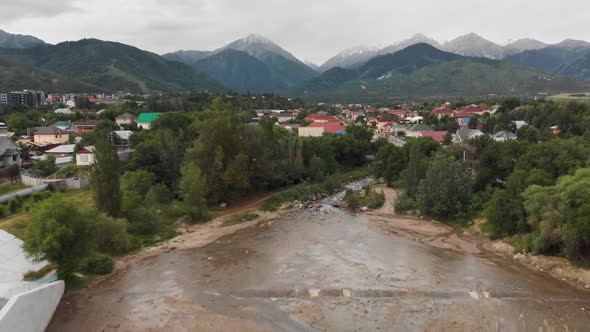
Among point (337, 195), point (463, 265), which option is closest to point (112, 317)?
point (463, 265)

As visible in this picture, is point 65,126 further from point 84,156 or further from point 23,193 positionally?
point 23,193

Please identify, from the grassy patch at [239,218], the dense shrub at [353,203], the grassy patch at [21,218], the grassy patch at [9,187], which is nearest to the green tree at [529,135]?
the dense shrub at [353,203]

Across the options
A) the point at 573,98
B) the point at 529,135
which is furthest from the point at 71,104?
the point at 573,98

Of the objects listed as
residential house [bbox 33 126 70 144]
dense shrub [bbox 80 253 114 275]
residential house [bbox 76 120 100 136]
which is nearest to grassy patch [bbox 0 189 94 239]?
dense shrub [bbox 80 253 114 275]

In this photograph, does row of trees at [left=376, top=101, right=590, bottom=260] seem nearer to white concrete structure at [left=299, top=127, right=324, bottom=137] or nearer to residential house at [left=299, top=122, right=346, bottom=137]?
residential house at [left=299, top=122, right=346, bottom=137]

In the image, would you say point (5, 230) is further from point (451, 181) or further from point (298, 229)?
point (451, 181)

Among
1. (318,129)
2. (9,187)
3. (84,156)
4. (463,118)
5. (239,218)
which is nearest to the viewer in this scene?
(239,218)
